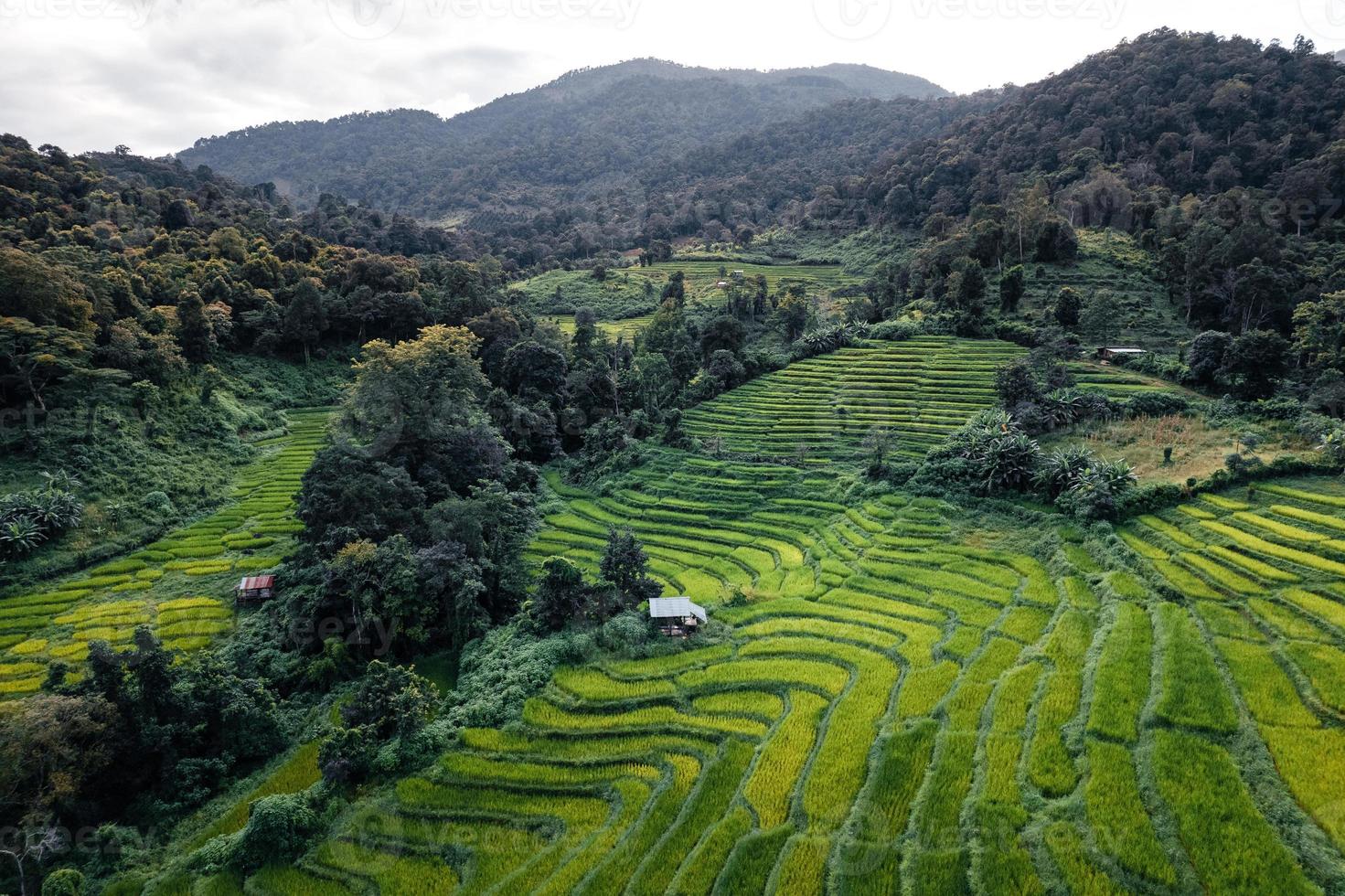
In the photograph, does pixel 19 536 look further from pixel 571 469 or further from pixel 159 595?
pixel 571 469

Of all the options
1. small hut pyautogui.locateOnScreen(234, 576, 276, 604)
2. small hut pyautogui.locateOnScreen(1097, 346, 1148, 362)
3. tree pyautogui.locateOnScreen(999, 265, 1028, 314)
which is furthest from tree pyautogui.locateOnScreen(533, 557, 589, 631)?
tree pyautogui.locateOnScreen(999, 265, 1028, 314)

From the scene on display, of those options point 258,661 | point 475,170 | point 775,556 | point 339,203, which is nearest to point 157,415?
point 258,661

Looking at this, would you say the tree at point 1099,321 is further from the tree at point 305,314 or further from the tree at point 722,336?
the tree at point 305,314

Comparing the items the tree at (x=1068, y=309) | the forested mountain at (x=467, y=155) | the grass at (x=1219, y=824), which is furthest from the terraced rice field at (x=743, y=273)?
the forested mountain at (x=467, y=155)

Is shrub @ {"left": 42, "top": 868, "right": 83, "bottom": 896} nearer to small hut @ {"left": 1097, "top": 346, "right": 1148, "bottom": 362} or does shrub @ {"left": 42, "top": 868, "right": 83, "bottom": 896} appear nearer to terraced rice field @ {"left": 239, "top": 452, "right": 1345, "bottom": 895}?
terraced rice field @ {"left": 239, "top": 452, "right": 1345, "bottom": 895}

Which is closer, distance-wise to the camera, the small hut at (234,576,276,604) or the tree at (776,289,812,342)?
the small hut at (234,576,276,604)

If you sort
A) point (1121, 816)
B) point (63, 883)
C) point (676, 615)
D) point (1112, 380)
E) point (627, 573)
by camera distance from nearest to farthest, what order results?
point (1121, 816)
point (63, 883)
point (676, 615)
point (627, 573)
point (1112, 380)

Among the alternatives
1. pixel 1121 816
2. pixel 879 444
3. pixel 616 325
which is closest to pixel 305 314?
pixel 616 325
